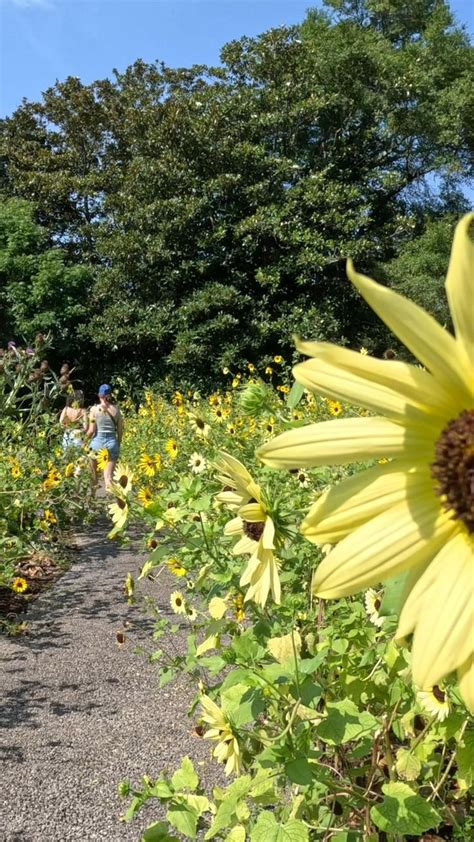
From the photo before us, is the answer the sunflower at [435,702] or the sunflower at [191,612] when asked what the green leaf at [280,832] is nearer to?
the sunflower at [435,702]

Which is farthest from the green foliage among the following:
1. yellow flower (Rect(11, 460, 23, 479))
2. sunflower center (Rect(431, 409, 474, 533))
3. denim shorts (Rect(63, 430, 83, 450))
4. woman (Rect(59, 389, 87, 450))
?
sunflower center (Rect(431, 409, 474, 533))

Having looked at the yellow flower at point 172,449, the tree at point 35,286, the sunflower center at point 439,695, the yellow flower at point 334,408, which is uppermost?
the tree at point 35,286

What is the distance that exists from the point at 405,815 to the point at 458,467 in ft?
2.57

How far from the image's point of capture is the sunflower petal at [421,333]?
495 mm

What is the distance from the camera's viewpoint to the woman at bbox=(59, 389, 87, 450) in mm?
6148

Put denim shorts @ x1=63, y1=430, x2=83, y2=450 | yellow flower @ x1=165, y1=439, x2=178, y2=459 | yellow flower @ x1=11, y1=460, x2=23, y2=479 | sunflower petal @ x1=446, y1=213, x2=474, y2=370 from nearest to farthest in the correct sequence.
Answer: sunflower petal @ x1=446, y1=213, x2=474, y2=370 → yellow flower @ x1=165, y1=439, x2=178, y2=459 → yellow flower @ x1=11, y1=460, x2=23, y2=479 → denim shorts @ x1=63, y1=430, x2=83, y2=450

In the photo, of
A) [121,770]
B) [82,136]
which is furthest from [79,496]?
[82,136]

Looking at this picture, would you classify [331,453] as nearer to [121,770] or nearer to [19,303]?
[121,770]

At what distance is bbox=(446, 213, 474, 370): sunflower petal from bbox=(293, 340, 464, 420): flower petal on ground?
0.05 meters

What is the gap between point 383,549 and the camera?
0.55 meters

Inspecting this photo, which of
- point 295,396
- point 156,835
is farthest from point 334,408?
point 156,835

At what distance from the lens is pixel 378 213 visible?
1547cm

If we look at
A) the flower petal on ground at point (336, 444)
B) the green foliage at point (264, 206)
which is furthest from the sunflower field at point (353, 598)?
the green foliage at point (264, 206)

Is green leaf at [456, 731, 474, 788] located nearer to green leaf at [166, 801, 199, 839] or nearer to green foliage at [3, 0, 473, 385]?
green leaf at [166, 801, 199, 839]
